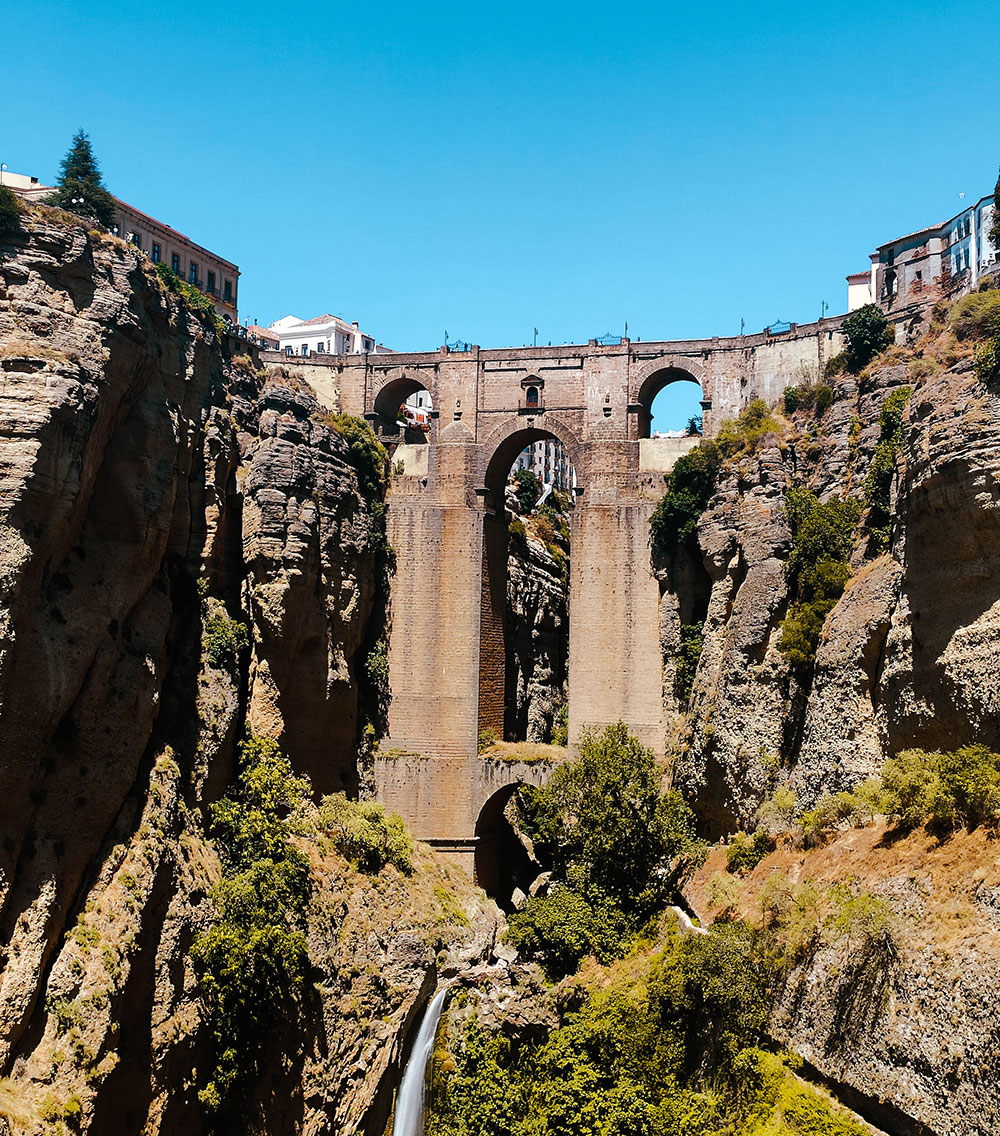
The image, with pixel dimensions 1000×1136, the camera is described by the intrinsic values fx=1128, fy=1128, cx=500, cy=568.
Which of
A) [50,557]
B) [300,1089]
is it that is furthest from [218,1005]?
[50,557]

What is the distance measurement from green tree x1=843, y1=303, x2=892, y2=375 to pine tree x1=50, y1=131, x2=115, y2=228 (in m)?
23.6

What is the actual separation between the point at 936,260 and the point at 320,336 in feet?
143

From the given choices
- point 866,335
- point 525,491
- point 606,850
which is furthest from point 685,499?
point 606,850

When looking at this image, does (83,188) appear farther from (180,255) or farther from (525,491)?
(525,491)

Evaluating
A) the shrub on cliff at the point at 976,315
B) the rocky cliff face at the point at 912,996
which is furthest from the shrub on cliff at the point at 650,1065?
the shrub on cliff at the point at 976,315

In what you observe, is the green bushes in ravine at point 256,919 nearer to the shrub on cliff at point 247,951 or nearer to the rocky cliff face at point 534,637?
the shrub on cliff at point 247,951

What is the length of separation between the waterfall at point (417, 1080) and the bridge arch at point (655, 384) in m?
21.1

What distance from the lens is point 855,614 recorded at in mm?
28062

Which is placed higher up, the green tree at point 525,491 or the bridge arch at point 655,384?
the bridge arch at point 655,384

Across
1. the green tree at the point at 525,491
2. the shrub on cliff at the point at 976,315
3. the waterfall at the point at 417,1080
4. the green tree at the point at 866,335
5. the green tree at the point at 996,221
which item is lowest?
the waterfall at the point at 417,1080

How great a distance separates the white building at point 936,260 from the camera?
3568 cm

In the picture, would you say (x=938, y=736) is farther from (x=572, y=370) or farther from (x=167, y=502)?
(x=572, y=370)

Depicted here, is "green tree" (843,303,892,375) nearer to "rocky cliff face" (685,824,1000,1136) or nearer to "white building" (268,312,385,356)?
"rocky cliff face" (685,824,1000,1136)

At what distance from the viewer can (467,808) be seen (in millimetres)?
38500
